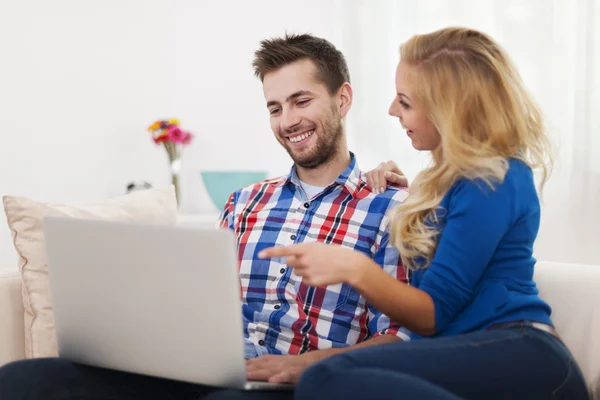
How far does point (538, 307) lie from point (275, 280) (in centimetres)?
58

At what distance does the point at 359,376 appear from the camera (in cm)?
96

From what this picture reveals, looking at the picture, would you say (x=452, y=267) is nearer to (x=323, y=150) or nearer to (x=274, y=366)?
(x=274, y=366)

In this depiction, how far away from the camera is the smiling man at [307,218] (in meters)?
1.50

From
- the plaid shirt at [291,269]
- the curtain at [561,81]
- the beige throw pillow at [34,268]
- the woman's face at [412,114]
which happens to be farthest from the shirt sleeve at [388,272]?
the curtain at [561,81]

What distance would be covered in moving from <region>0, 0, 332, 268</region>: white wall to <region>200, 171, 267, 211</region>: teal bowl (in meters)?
0.38

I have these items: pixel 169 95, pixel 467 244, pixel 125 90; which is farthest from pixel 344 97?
pixel 169 95

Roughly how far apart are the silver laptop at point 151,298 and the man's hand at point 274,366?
87 millimetres

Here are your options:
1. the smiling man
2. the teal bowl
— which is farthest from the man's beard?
the teal bowl

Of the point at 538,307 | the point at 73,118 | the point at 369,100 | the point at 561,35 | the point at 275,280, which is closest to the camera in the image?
the point at 538,307

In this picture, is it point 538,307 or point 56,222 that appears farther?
point 538,307

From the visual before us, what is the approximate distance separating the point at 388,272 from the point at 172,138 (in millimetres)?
1969

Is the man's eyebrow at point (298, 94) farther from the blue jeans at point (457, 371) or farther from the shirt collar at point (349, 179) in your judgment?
the blue jeans at point (457, 371)

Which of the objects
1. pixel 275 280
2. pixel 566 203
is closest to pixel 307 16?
pixel 566 203

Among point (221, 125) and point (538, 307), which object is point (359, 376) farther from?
point (221, 125)
